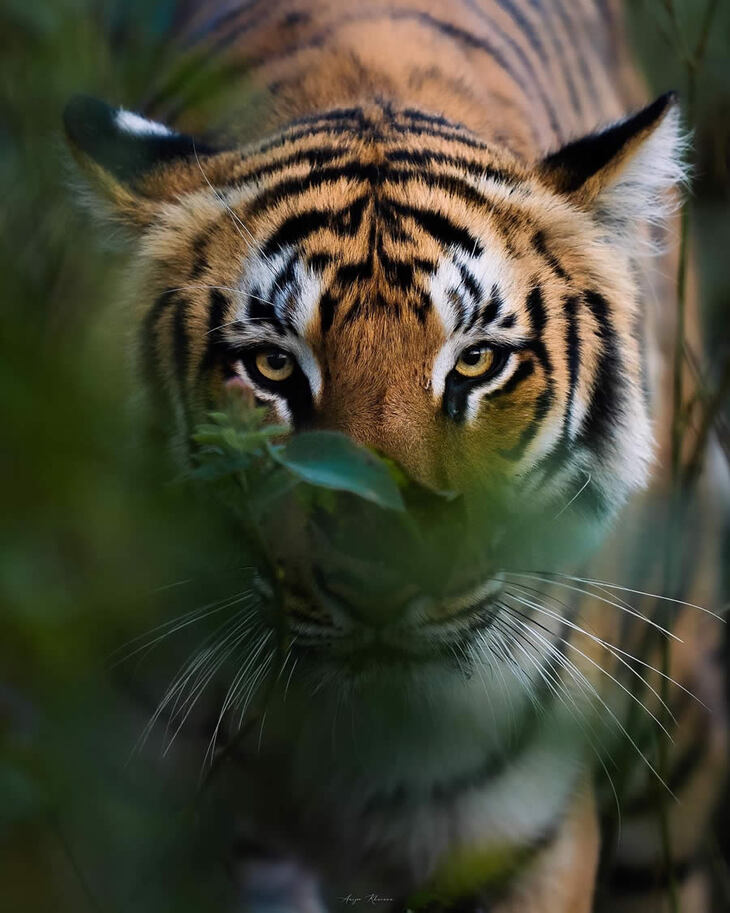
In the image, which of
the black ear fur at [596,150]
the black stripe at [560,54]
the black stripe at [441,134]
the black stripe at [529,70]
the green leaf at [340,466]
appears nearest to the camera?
the green leaf at [340,466]

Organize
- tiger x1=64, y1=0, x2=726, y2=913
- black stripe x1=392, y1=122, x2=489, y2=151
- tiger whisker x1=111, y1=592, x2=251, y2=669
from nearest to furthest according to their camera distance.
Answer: tiger whisker x1=111, y1=592, x2=251, y2=669 → tiger x1=64, y1=0, x2=726, y2=913 → black stripe x1=392, y1=122, x2=489, y2=151

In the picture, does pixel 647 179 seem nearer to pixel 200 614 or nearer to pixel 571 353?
pixel 571 353

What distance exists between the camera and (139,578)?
0.50m

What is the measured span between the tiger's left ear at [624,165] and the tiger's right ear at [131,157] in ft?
1.65

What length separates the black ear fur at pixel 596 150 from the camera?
1510 millimetres

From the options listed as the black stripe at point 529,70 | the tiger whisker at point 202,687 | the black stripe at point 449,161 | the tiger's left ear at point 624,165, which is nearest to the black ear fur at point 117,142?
the black stripe at point 449,161

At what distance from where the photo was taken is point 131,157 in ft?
4.68

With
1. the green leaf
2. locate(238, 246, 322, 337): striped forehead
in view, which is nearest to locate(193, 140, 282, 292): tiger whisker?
locate(238, 246, 322, 337): striped forehead

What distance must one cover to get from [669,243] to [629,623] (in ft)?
2.24

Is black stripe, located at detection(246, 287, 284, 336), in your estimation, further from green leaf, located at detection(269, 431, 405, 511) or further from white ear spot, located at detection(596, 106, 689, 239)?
green leaf, located at detection(269, 431, 405, 511)

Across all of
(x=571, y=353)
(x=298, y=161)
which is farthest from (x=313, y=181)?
(x=571, y=353)

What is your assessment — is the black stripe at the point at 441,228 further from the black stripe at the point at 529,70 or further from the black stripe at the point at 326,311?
the black stripe at the point at 529,70

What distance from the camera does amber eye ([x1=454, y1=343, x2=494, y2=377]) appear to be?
1.35 m

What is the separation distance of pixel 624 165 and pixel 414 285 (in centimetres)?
42
